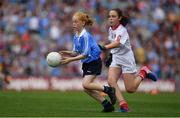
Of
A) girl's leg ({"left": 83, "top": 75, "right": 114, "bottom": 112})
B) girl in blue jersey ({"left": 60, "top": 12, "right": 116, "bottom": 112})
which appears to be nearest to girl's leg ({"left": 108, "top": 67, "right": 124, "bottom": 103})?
girl in blue jersey ({"left": 60, "top": 12, "right": 116, "bottom": 112})

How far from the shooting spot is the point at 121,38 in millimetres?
16219

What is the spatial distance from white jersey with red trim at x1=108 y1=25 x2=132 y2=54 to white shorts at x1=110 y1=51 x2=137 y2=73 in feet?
0.33

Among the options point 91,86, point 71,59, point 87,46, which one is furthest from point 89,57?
point 91,86

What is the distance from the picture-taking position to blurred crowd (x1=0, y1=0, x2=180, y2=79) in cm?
3033

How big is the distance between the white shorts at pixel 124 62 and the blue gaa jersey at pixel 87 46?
73 cm

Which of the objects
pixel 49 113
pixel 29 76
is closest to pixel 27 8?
pixel 29 76

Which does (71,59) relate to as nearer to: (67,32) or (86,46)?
(86,46)

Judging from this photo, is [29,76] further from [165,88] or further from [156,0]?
[156,0]

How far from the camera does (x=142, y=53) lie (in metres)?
32.0

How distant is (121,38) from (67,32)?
1561 cm

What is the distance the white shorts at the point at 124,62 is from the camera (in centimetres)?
1648

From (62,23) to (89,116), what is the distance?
1802 cm

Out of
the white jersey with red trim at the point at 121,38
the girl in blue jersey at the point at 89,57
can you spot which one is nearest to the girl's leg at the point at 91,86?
the girl in blue jersey at the point at 89,57

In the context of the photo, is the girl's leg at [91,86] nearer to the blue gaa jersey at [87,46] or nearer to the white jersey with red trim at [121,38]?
the blue gaa jersey at [87,46]
